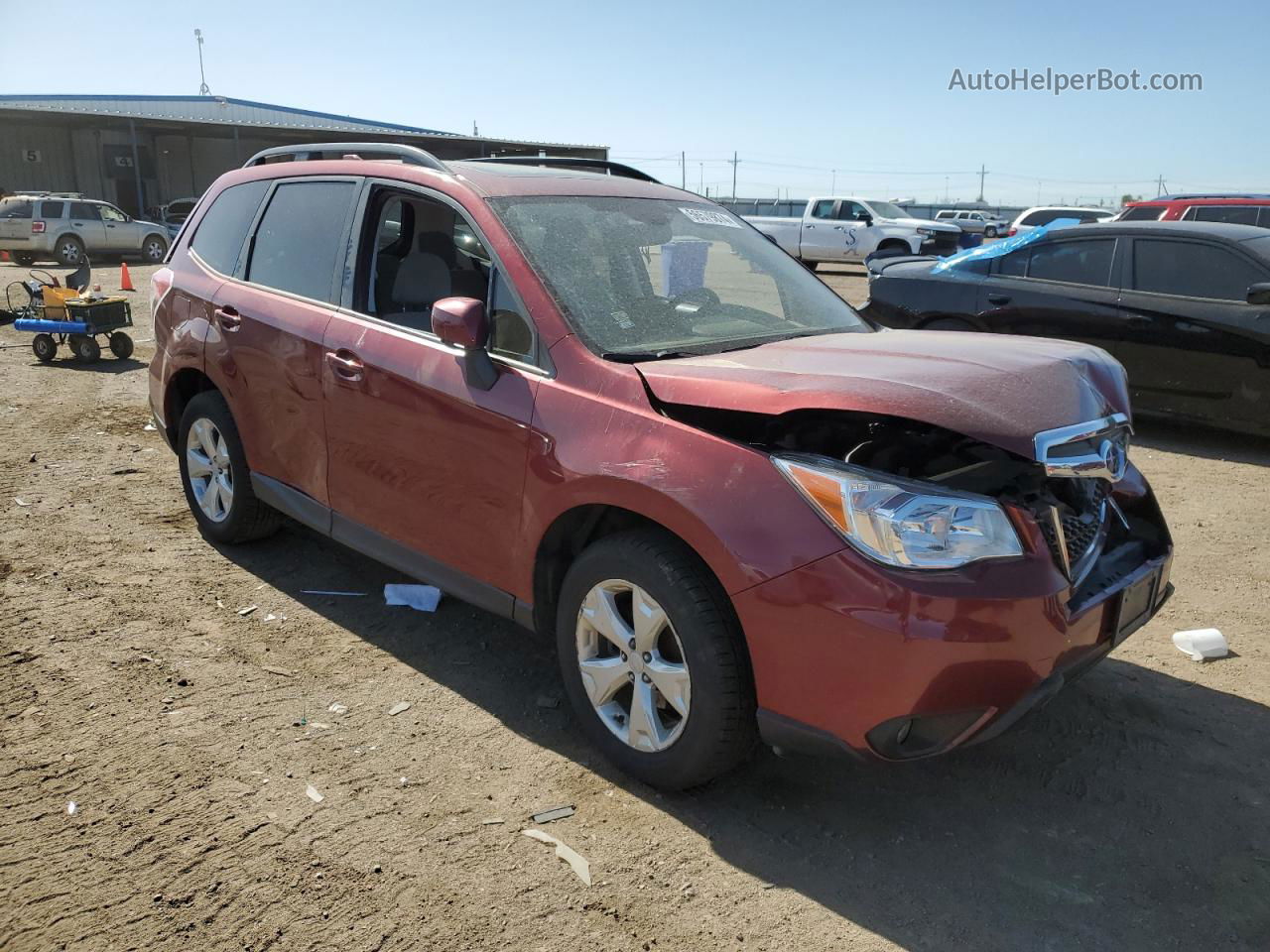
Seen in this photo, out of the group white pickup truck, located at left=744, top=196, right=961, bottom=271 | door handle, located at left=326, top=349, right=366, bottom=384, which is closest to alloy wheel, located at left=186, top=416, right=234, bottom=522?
door handle, located at left=326, top=349, right=366, bottom=384

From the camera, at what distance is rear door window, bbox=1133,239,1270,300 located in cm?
702

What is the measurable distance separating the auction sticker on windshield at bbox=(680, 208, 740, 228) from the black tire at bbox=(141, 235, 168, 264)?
80.7ft

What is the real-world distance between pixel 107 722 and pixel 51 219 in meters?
23.8

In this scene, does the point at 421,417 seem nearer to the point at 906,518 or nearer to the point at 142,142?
the point at 906,518

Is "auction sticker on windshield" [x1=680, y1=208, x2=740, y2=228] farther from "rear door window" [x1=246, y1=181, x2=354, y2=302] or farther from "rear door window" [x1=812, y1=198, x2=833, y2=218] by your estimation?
"rear door window" [x1=812, y1=198, x2=833, y2=218]

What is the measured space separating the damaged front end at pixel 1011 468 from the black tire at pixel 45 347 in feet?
32.6

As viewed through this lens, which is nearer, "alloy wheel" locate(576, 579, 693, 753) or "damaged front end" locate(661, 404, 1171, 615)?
"damaged front end" locate(661, 404, 1171, 615)

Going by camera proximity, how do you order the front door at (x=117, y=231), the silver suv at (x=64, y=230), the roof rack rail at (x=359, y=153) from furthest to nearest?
the front door at (x=117, y=231), the silver suv at (x=64, y=230), the roof rack rail at (x=359, y=153)

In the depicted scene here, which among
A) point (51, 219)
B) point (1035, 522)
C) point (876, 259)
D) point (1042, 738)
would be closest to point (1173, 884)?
point (1042, 738)

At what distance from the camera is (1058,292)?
778 cm

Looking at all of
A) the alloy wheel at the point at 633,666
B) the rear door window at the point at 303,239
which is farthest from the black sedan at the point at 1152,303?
the alloy wheel at the point at 633,666

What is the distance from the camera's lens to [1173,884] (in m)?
2.63

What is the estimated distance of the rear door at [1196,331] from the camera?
6824mm

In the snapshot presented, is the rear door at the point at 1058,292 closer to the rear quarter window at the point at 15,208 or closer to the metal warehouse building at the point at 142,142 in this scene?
the rear quarter window at the point at 15,208
